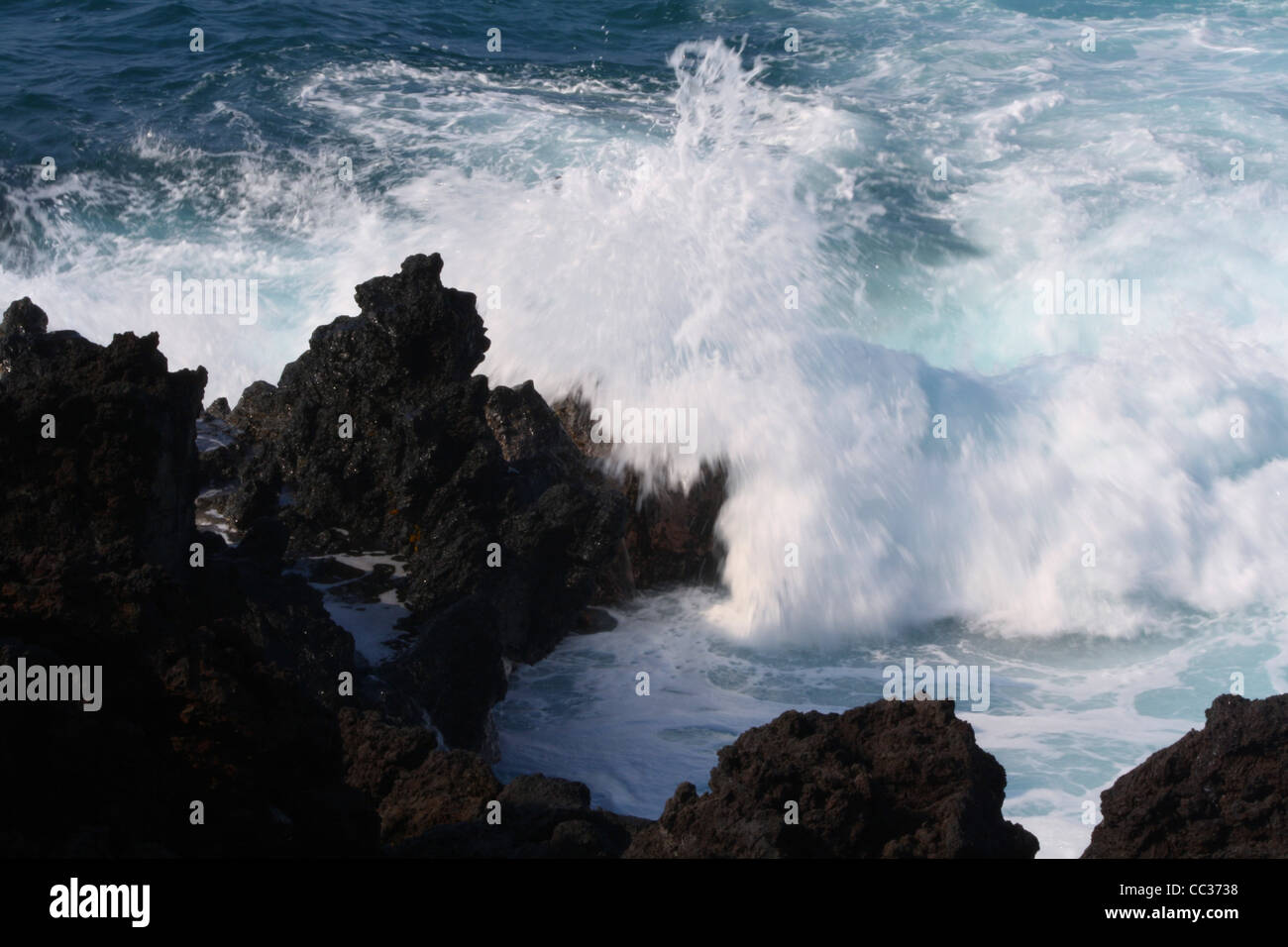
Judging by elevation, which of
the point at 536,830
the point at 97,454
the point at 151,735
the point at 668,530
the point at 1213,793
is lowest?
the point at 536,830

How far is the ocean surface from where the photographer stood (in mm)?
9500

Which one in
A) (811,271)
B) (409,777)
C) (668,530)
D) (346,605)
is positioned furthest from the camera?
(811,271)

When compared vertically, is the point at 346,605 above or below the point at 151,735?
above

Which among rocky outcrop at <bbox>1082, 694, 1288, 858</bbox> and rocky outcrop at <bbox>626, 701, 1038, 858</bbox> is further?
rocky outcrop at <bbox>1082, 694, 1288, 858</bbox>

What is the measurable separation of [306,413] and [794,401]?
13.1 ft

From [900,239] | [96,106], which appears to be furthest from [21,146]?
[900,239]

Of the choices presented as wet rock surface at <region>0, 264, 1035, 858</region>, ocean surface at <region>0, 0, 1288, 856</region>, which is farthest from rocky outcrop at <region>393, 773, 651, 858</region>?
ocean surface at <region>0, 0, 1288, 856</region>

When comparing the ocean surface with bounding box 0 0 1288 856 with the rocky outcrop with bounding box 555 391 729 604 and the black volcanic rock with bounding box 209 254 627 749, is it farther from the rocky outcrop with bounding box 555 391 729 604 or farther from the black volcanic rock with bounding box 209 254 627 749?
the black volcanic rock with bounding box 209 254 627 749

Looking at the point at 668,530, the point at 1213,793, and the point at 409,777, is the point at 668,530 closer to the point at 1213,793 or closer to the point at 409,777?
the point at 409,777

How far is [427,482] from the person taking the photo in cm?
878

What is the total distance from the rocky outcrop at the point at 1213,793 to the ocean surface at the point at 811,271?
2382 mm

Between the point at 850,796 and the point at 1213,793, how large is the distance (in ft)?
4.30

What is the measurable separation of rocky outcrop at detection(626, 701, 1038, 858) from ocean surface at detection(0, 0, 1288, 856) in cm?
246

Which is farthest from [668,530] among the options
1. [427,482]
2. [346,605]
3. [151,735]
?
[151,735]
